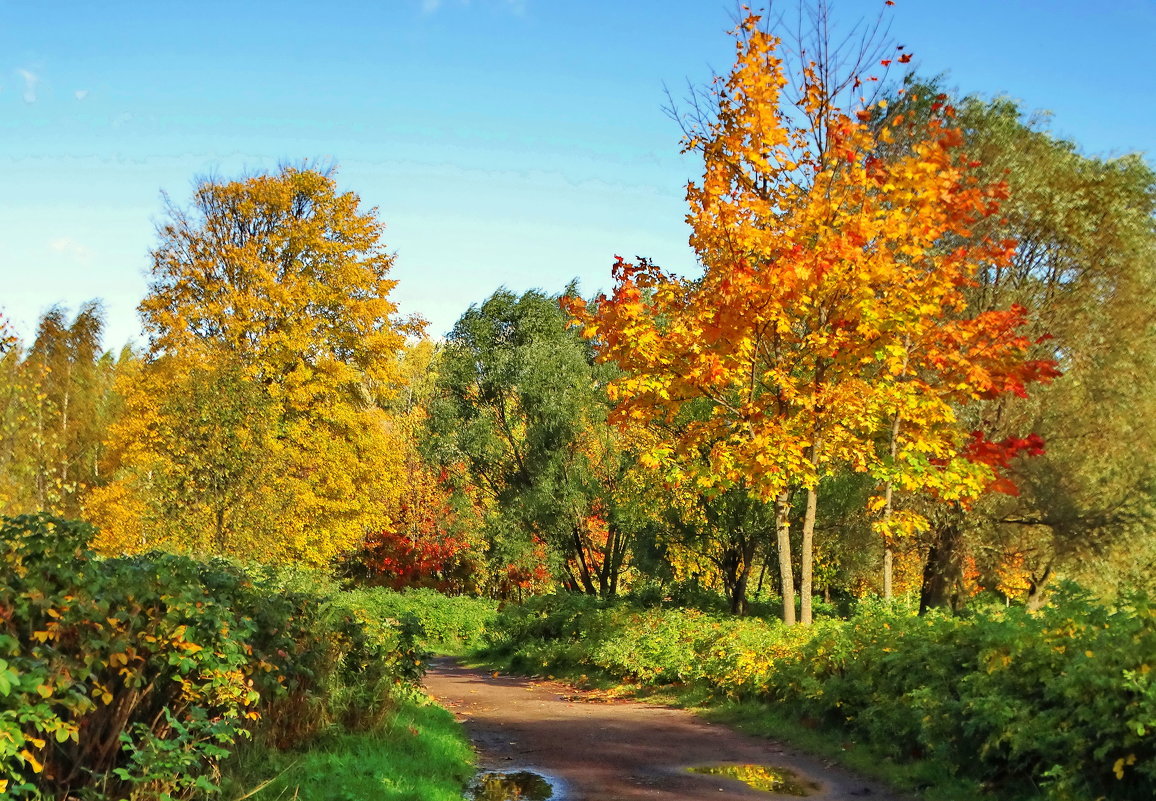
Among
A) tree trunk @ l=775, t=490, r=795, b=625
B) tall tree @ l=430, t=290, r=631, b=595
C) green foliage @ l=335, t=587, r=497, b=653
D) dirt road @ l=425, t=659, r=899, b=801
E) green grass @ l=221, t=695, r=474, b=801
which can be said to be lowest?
green foliage @ l=335, t=587, r=497, b=653

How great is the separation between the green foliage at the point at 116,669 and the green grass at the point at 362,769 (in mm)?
319

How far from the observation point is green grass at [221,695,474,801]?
711 cm

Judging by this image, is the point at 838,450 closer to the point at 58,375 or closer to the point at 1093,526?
the point at 1093,526

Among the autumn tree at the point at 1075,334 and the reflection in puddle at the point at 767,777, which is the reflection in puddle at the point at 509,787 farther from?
the autumn tree at the point at 1075,334

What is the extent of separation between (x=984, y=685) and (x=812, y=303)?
6.54m

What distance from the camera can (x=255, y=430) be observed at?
2020 cm

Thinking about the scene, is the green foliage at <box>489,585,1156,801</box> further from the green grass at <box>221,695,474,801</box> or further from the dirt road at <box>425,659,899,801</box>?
the green grass at <box>221,695,474,801</box>

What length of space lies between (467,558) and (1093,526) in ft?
75.1

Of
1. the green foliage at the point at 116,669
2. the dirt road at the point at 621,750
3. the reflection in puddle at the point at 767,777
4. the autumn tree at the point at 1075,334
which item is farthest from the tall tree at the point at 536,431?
the green foliage at the point at 116,669

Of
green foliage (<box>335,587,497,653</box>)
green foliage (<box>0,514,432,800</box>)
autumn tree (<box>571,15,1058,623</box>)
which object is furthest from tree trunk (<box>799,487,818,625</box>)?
green foliage (<box>335,587,497,653</box>)

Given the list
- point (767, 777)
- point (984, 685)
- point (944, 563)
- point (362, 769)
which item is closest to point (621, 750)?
point (767, 777)

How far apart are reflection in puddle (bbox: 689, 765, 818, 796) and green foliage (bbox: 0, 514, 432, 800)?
4315mm

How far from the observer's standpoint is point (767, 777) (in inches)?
363

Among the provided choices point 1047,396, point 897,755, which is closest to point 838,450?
point 897,755
